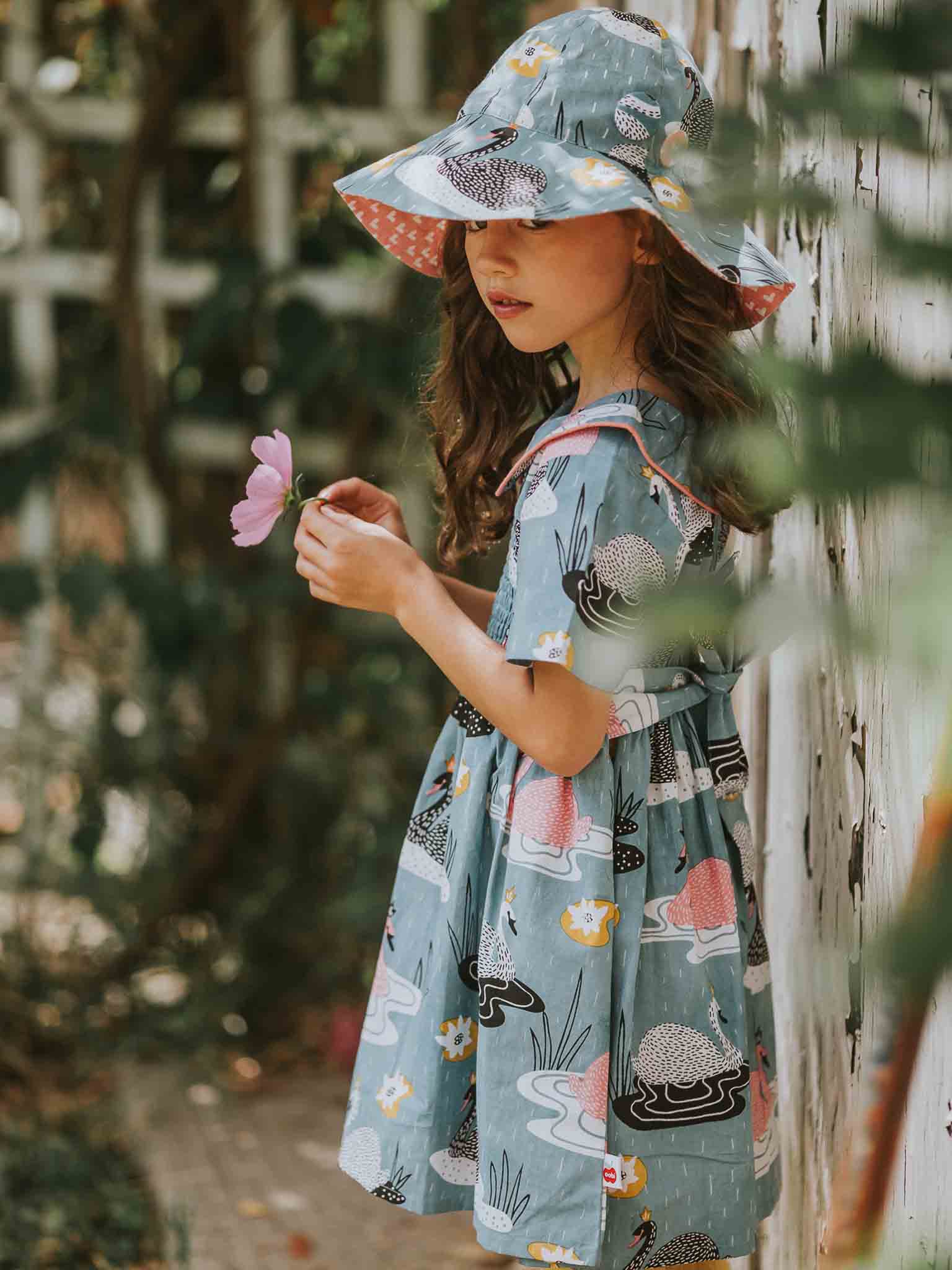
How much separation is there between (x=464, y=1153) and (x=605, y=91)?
1.04 m

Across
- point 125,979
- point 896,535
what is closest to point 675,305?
point 896,535

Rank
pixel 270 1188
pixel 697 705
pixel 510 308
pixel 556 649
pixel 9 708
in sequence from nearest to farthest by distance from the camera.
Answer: pixel 556 649
pixel 510 308
pixel 697 705
pixel 270 1188
pixel 9 708

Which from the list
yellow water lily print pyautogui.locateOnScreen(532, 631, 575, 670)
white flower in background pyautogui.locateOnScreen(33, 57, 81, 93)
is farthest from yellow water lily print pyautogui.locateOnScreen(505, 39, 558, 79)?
white flower in background pyautogui.locateOnScreen(33, 57, 81, 93)

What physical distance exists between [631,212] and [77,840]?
2373 millimetres

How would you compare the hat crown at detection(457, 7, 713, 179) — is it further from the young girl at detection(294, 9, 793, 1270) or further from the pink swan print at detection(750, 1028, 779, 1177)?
the pink swan print at detection(750, 1028, 779, 1177)

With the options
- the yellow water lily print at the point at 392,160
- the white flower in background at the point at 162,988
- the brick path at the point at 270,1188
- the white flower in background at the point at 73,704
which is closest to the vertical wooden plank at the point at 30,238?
the white flower in background at the point at 73,704

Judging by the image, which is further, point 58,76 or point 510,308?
point 58,76

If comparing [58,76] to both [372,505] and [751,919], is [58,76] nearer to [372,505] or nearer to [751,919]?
[372,505]

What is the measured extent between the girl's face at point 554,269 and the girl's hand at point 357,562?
231mm

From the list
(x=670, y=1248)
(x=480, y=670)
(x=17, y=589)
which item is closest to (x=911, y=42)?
(x=480, y=670)

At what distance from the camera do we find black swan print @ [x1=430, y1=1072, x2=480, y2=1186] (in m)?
1.45

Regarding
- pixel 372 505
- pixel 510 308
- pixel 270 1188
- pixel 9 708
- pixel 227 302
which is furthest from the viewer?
pixel 9 708

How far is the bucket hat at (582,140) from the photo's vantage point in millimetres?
1238

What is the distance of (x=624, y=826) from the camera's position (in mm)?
1348
